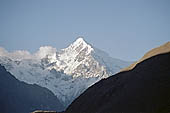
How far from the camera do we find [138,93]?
15988 cm

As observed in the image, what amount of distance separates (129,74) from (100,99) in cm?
2130

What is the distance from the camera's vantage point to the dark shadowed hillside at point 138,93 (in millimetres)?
144550

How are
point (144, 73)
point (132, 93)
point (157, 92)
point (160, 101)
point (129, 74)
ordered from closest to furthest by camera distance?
point (160, 101) → point (157, 92) → point (132, 93) → point (144, 73) → point (129, 74)

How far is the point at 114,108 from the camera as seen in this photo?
158125 millimetres

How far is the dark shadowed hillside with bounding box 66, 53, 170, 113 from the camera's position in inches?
5691

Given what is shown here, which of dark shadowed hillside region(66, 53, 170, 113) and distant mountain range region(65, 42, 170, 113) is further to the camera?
dark shadowed hillside region(66, 53, 170, 113)

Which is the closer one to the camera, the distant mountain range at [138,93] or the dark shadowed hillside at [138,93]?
the distant mountain range at [138,93]

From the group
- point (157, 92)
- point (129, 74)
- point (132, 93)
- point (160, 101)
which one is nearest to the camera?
point (160, 101)

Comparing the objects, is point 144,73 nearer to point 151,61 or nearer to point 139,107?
point 151,61

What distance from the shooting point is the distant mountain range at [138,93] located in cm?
14425

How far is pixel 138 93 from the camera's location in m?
160

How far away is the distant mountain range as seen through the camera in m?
144

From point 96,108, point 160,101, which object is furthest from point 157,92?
point 96,108

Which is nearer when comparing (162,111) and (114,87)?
(162,111)
